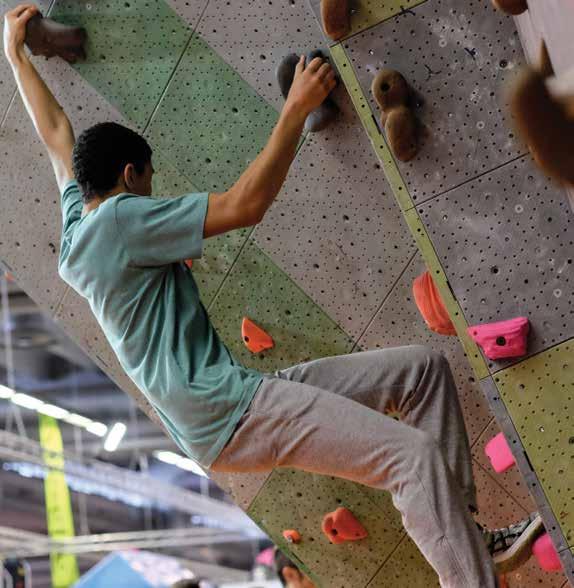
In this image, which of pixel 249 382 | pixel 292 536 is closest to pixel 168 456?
pixel 292 536

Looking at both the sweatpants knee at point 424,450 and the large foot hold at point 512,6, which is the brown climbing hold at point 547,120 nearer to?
the large foot hold at point 512,6

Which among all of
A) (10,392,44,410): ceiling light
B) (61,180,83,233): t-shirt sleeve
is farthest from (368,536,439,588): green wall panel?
(10,392,44,410): ceiling light

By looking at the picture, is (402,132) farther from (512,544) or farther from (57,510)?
(57,510)

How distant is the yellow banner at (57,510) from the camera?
50.8 feet

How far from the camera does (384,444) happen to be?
2.92 m

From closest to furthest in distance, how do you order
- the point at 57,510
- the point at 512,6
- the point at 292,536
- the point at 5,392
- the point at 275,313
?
the point at 512,6 → the point at 275,313 → the point at 292,536 → the point at 5,392 → the point at 57,510

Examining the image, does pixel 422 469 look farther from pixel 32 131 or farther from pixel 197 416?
pixel 32 131

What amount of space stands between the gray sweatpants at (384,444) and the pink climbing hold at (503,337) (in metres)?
0.28

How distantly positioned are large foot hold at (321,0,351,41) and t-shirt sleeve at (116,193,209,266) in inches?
26.2

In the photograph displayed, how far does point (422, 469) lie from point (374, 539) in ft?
4.83

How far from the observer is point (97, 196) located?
3174mm

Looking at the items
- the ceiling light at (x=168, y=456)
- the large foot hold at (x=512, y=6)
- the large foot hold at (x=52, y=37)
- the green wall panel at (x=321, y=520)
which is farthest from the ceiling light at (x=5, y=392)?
the large foot hold at (x=512, y=6)

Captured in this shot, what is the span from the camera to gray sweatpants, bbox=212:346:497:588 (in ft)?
9.34

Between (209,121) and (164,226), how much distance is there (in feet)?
3.52
